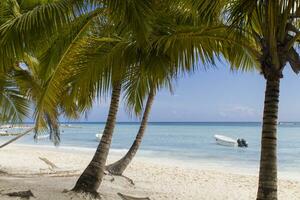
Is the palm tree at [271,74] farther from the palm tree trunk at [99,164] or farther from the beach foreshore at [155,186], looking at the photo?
the beach foreshore at [155,186]

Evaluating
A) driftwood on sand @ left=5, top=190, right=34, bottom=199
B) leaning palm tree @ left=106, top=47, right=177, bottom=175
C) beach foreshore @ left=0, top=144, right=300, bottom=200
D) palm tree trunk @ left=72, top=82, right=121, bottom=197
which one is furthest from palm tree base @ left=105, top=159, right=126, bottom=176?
driftwood on sand @ left=5, top=190, right=34, bottom=199

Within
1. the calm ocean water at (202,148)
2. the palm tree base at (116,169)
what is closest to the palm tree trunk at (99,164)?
the palm tree base at (116,169)

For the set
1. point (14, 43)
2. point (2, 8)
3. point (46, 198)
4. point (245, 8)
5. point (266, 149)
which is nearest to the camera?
point (245, 8)

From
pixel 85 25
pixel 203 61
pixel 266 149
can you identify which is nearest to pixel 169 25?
pixel 203 61

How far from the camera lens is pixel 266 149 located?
4.81 meters

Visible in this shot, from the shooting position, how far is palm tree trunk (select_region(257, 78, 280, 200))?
479 cm

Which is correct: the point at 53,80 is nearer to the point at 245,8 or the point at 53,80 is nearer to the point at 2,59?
the point at 2,59

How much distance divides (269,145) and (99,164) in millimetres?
3299

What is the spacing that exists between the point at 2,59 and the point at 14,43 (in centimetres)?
41

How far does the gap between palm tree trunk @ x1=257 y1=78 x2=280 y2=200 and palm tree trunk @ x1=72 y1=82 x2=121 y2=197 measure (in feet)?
10.2

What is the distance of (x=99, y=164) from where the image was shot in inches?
283

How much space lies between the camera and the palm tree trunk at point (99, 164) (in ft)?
23.1

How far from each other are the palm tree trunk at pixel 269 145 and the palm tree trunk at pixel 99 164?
3.10 m

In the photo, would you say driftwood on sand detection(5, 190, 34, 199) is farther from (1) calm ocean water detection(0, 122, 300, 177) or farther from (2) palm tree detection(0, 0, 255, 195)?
(1) calm ocean water detection(0, 122, 300, 177)
